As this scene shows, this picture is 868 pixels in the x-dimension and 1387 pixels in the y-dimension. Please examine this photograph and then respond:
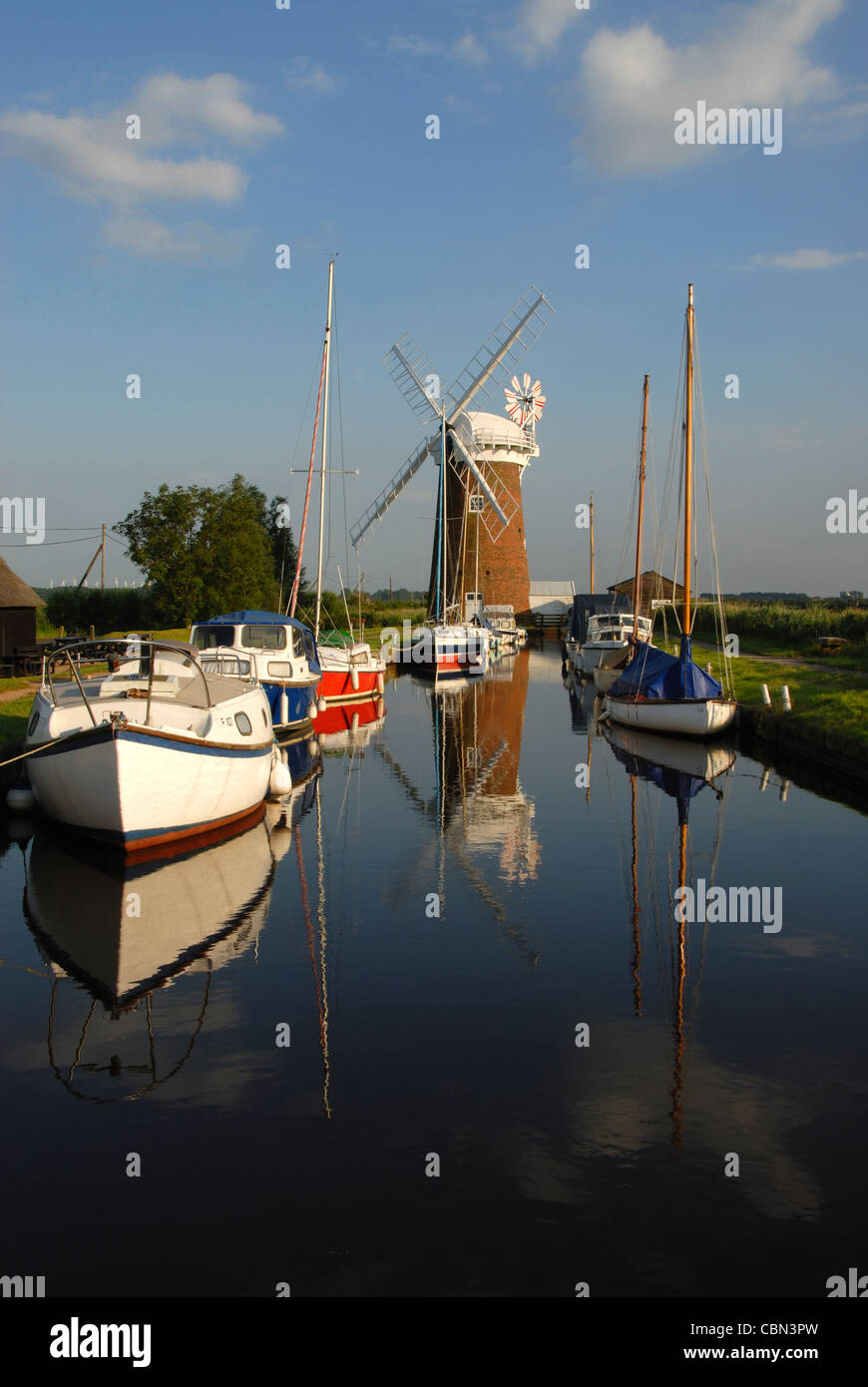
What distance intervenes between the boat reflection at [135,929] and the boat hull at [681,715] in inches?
505

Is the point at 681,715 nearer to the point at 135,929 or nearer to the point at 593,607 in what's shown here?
the point at 135,929

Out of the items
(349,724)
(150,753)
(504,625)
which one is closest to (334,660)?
(349,724)

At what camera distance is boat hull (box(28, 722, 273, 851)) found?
45.0 ft

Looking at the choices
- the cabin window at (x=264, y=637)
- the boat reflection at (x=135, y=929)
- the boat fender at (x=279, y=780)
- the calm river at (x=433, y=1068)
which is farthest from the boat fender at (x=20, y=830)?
the cabin window at (x=264, y=637)

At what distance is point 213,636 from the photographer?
1074 inches

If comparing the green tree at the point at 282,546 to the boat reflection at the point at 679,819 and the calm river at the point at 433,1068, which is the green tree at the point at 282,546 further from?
the calm river at the point at 433,1068

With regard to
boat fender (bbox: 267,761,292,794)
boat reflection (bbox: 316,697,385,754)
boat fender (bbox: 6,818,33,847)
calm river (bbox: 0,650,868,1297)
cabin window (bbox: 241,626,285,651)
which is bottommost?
calm river (bbox: 0,650,868,1297)

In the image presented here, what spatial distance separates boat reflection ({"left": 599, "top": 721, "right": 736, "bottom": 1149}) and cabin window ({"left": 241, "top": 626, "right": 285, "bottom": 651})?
9.07m

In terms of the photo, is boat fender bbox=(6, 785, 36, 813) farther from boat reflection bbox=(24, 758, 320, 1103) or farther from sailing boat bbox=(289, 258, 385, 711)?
sailing boat bbox=(289, 258, 385, 711)

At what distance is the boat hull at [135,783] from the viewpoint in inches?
540

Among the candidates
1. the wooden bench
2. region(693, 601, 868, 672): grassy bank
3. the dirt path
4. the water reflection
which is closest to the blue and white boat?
the water reflection

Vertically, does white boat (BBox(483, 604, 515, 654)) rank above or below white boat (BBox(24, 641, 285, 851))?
above
